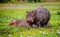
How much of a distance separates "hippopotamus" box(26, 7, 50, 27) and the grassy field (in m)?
0.09

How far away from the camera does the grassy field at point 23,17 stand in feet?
11.4

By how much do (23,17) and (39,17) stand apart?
250 mm

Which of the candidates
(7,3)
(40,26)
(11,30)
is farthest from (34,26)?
(7,3)

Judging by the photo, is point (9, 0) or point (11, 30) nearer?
point (11, 30)

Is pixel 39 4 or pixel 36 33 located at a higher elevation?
pixel 39 4

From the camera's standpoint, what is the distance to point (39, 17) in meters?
3.58

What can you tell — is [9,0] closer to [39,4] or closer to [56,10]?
[39,4]

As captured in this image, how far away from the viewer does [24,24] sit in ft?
11.7

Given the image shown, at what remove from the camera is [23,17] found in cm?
363

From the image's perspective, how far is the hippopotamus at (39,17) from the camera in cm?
355

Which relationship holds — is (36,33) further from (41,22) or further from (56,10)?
(56,10)

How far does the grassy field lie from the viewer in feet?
11.4

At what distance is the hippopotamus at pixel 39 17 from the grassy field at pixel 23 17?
0.09m

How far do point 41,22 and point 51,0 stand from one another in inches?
16.5
